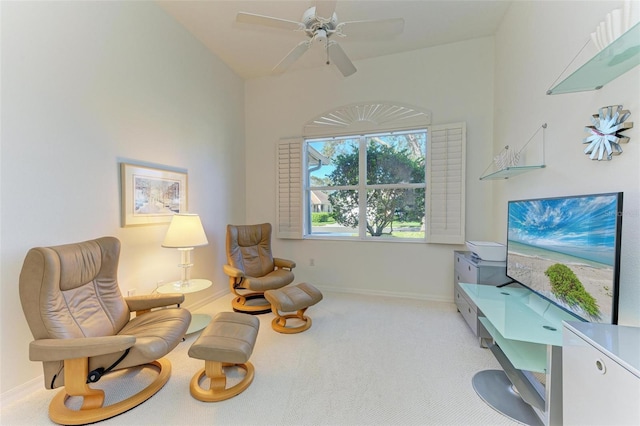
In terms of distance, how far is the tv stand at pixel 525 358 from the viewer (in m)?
1.39

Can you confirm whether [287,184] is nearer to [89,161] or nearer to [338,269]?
[338,269]

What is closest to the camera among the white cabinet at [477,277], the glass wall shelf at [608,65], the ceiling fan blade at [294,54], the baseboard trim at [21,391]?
the glass wall shelf at [608,65]

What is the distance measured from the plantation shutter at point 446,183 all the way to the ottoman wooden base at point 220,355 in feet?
8.73

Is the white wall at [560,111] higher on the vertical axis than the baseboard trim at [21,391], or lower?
higher

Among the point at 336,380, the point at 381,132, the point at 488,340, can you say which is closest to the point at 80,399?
the point at 336,380

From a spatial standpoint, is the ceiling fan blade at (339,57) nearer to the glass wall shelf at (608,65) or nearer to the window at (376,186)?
the window at (376,186)

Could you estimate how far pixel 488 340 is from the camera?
2.27 metres

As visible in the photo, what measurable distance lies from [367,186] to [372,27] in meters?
2.11

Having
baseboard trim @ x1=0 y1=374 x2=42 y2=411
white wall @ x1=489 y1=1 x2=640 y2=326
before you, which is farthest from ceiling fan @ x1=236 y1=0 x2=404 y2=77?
baseboard trim @ x1=0 y1=374 x2=42 y2=411

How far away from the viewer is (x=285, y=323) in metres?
2.76

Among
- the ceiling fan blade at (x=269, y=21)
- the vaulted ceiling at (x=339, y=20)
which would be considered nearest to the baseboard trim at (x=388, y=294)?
the vaulted ceiling at (x=339, y=20)

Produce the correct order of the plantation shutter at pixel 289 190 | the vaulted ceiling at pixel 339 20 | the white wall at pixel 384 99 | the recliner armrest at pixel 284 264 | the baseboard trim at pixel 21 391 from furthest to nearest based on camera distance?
the plantation shutter at pixel 289 190 < the recliner armrest at pixel 284 264 < the white wall at pixel 384 99 < the vaulted ceiling at pixel 339 20 < the baseboard trim at pixel 21 391

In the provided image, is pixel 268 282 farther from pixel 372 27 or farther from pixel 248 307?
pixel 372 27

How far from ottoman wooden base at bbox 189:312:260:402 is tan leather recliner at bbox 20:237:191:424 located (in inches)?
8.3
